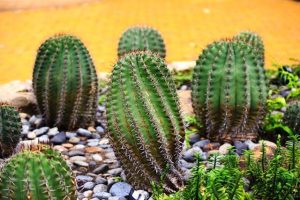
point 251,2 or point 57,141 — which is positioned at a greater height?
point 251,2

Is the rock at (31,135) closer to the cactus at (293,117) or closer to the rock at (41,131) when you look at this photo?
the rock at (41,131)

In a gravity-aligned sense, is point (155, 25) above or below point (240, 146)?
above

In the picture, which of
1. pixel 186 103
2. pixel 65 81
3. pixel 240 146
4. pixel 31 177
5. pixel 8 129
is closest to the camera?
pixel 31 177

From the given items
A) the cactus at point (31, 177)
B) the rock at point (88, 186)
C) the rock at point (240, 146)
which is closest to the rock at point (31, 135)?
the rock at point (88, 186)

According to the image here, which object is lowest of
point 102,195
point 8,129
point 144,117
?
point 102,195

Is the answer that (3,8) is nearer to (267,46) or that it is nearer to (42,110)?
(267,46)

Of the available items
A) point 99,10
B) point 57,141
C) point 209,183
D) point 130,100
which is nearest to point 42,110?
point 57,141

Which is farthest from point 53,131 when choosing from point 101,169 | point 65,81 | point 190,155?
point 190,155

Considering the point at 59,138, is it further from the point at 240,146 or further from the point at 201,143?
the point at 240,146
